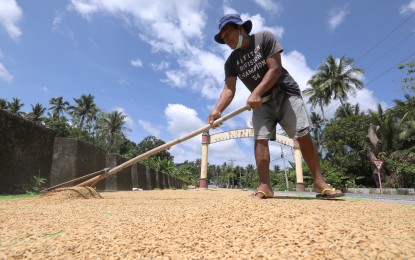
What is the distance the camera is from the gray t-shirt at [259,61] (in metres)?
2.86

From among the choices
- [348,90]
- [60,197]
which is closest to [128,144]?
[348,90]

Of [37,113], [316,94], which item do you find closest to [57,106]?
[37,113]

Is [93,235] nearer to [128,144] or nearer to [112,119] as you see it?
[112,119]

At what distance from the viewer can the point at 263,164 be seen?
271cm

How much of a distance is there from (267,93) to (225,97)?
0.52 meters

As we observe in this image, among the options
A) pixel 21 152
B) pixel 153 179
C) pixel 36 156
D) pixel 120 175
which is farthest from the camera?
pixel 153 179

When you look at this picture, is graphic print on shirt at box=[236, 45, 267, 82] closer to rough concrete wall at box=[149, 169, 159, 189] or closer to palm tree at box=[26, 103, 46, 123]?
rough concrete wall at box=[149, 169, 159, 189]

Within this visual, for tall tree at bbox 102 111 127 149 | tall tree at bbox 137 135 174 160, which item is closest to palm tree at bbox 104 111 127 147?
tall tree at bbox 102 111 127 149

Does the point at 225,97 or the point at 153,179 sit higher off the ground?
the point at 225,97

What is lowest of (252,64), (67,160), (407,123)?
(67,160)

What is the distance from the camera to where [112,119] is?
158ft

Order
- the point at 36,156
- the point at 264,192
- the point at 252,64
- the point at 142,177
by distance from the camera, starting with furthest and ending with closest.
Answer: the point at 142,177, the point at 36,156, the point at 252,64, the point at 264,192

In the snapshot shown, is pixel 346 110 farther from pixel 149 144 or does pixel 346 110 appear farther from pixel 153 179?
pixel 149 144

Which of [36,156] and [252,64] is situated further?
[36,156]
